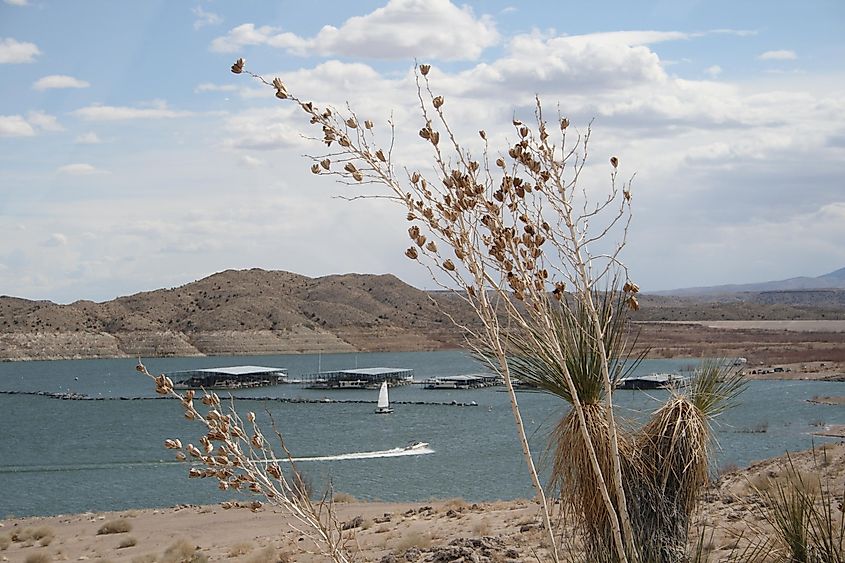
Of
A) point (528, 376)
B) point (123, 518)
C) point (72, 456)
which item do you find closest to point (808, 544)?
point (528, 376)

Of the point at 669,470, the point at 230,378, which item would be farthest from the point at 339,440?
the point at 669,470

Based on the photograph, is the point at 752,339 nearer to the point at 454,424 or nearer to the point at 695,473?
the point at 454,424

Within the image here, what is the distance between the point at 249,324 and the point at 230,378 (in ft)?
83.9

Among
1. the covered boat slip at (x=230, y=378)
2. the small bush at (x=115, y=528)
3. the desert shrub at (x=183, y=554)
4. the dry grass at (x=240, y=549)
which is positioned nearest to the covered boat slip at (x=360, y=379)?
the covered boat slip at (x=230, y=378)

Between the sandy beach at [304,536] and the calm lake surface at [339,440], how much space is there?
55.8 inches

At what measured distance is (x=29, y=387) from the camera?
80188mm

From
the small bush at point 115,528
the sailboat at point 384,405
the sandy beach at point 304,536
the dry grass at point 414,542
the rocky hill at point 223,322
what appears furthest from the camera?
the rocky hill at point 223,322

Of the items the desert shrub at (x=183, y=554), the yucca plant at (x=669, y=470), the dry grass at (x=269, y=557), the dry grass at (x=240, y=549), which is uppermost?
the yucca plant at (x=669, y=470)

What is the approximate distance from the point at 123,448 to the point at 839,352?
5855 centimetres

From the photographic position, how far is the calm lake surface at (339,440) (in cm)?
2773

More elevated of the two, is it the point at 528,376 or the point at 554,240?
the point at 554,240

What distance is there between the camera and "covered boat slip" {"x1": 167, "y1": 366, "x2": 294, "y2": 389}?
230 feet

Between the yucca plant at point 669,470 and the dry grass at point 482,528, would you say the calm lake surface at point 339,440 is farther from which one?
the dry grass at point 482,528

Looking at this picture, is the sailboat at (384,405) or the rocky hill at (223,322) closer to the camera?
the sailboat at (384,405)
